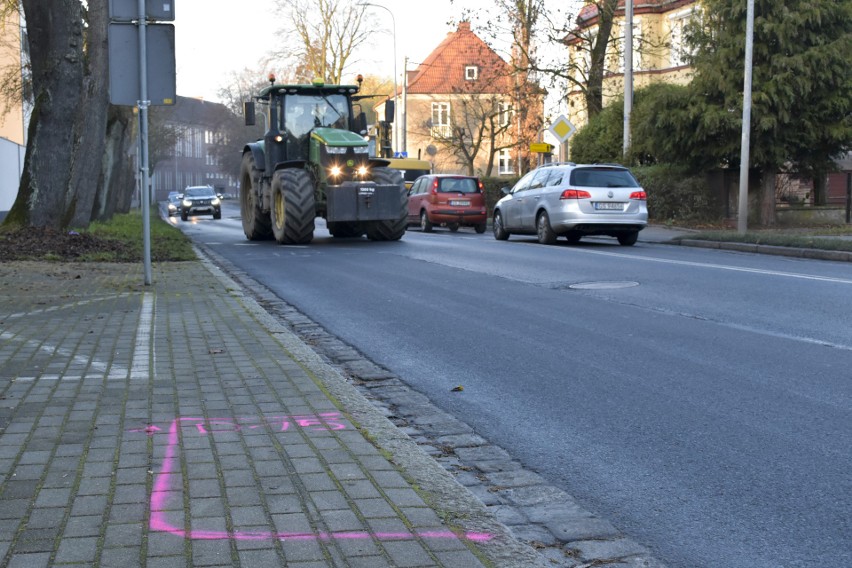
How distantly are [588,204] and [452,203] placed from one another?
11302 millimetres

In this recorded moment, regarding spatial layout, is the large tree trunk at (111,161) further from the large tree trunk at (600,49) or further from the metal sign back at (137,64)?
the metal sign back at (137,64)

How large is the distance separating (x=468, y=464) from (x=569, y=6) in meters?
34.1

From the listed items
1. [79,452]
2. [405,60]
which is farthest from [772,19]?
[405,60]

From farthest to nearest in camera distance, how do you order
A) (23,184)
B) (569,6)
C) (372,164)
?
(569,6)
(372,164)
(23,184)

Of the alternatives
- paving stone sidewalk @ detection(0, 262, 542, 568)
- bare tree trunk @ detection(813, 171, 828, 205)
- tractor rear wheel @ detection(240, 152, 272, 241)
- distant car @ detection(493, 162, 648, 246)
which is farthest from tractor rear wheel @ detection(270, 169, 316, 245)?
bare tree trunk @ detection(813, 171, 828, 205)

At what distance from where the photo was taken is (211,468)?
4.83 m

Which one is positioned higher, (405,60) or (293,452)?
(405,60)

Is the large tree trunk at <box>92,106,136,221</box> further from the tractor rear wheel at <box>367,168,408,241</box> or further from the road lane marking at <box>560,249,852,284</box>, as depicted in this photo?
the road lane marking at <box>560,249,852,284</box>

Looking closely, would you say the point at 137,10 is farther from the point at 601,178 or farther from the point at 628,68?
the point at 628,68

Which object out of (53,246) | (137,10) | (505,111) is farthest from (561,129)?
(137,10)

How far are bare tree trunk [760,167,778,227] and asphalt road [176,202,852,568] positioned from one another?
14.4 metres

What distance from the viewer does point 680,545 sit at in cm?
414

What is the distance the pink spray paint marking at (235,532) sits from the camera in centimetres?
391

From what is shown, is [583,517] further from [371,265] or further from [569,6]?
[569,6]
